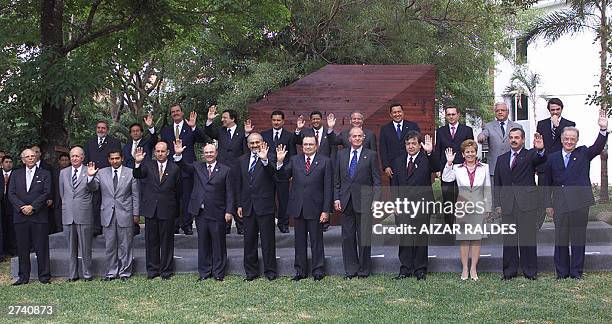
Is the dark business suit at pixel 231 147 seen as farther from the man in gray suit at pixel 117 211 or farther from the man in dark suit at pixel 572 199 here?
the man in dark suit at pixel 572 199

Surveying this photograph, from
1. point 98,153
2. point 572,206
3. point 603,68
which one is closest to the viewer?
point 572,206

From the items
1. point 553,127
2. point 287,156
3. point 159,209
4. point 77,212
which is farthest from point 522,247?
point 77,212

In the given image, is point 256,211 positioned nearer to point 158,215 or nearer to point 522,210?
point 158,215

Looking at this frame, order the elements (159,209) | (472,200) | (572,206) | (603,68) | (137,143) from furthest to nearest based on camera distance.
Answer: (603,68), (137,143), (159,209), (472,200), (572,206)

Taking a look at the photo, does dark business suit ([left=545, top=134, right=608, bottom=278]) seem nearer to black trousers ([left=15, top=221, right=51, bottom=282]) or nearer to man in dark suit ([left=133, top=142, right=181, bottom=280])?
man in dark suit ([left=133, top=142, right=181, bottom=280])

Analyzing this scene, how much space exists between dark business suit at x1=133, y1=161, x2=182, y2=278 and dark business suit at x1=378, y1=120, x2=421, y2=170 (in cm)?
256

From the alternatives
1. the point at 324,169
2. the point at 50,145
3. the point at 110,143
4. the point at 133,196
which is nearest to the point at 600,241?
the point at 324,169

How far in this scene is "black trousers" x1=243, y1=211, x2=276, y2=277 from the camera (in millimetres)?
8445

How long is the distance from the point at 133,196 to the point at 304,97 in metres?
3.52

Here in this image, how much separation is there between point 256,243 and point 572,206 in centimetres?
343

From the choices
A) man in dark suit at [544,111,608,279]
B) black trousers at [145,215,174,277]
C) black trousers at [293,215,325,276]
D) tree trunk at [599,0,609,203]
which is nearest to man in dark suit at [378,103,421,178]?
black trousers at [293,215,325,276]

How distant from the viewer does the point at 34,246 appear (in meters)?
8.80

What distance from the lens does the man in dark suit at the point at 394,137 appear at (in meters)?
9.20

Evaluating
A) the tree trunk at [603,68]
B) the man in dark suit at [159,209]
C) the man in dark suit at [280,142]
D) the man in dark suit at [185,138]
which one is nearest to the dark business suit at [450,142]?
the tree trunk at [603,68]
